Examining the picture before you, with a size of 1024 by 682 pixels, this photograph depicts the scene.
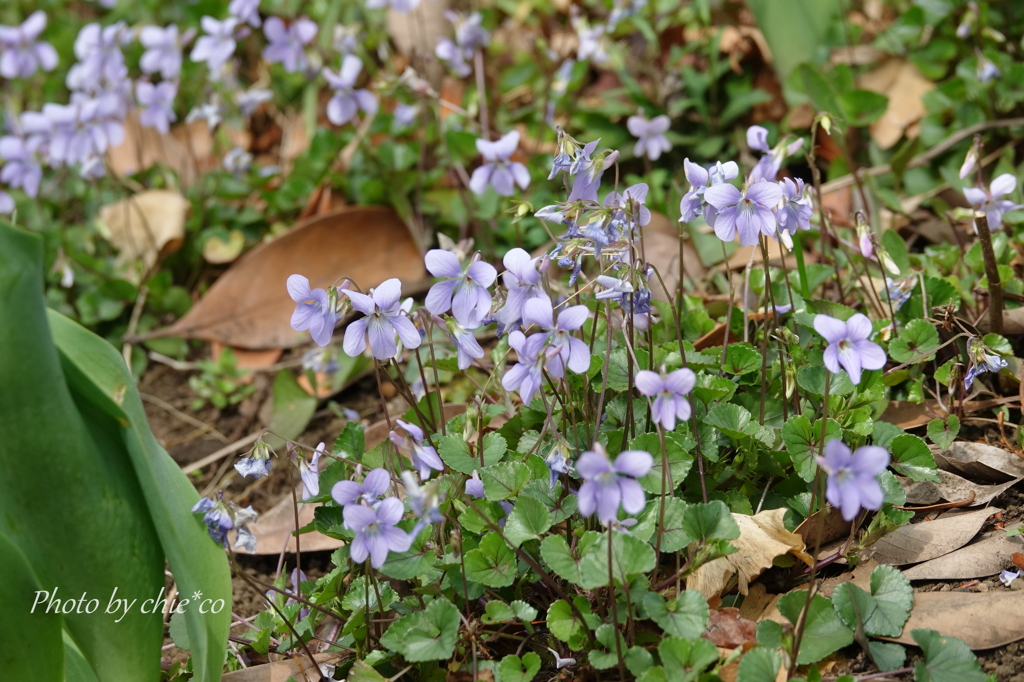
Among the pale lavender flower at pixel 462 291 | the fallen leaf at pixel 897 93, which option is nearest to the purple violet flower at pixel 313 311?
the pale lavender flower at pixel 462 291

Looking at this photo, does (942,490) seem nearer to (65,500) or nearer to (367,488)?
(367,488)

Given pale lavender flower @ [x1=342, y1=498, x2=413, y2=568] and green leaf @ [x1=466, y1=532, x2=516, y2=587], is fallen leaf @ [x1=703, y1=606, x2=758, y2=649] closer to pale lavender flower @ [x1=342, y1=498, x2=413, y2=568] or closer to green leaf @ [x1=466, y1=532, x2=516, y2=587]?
green leaf @ [x1=466, y1=532, x2=516, y2=587]

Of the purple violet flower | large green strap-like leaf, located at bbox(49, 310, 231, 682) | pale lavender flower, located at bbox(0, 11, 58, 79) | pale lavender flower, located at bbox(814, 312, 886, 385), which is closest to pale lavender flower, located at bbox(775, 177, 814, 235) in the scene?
pale lavender flower, located at bbox(814, 312, 886, 385)

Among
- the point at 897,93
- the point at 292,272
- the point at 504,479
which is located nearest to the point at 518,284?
the point at 504,479

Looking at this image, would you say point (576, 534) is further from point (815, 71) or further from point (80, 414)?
point (815, 71)

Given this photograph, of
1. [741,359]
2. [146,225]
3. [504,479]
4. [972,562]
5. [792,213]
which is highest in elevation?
[792,213]
